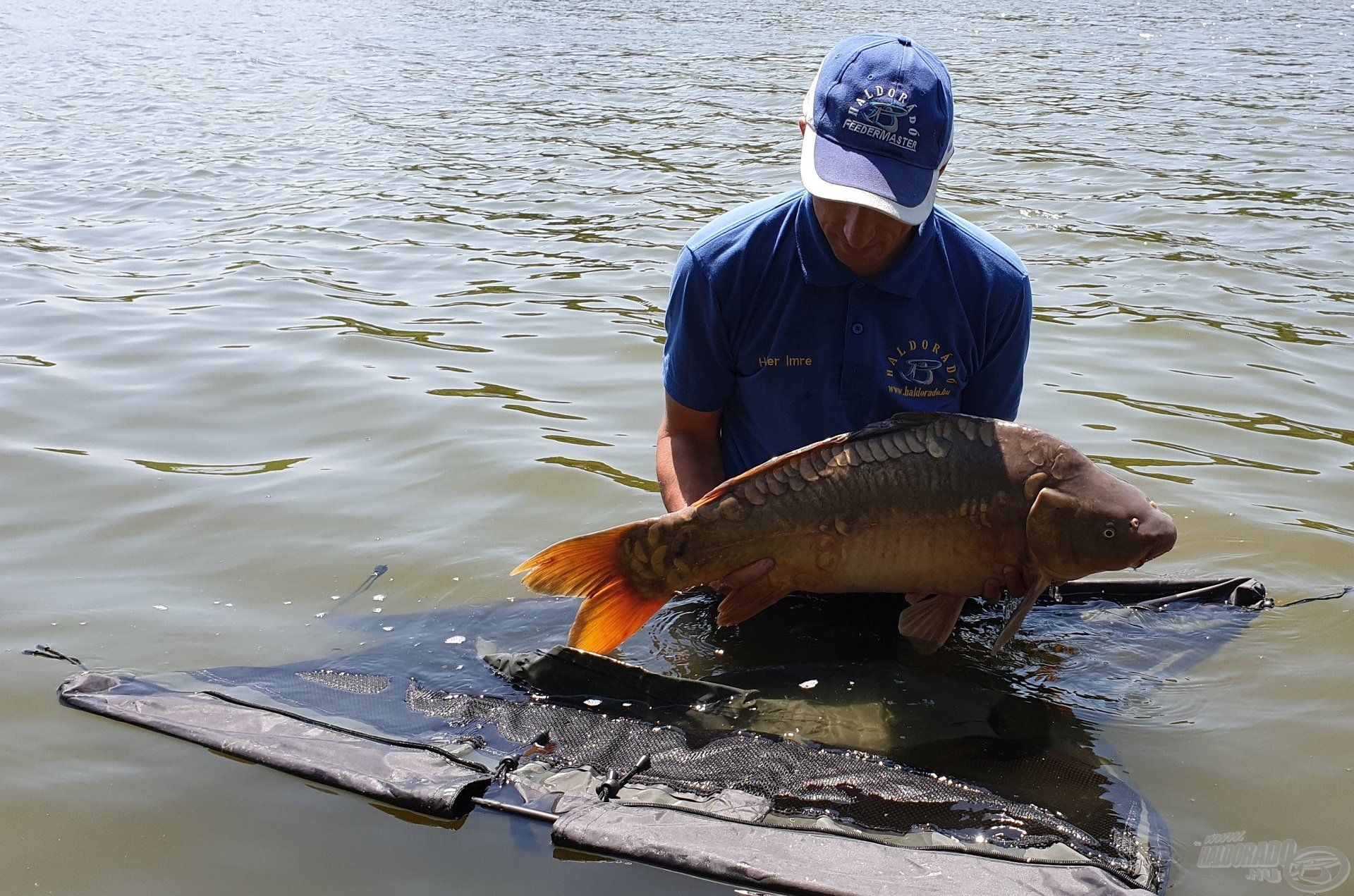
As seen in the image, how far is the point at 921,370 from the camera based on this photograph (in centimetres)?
310

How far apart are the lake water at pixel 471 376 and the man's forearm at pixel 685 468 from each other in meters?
A: 0.73

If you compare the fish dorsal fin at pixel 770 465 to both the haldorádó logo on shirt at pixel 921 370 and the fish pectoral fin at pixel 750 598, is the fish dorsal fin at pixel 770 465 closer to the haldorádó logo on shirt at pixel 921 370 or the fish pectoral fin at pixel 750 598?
the fish pectoral fin at pixel 750 598

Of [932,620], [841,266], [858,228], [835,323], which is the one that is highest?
[858,228]

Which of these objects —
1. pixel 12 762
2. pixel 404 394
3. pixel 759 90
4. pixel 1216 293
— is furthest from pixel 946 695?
pixel 759 90

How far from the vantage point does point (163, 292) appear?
22.1 feet

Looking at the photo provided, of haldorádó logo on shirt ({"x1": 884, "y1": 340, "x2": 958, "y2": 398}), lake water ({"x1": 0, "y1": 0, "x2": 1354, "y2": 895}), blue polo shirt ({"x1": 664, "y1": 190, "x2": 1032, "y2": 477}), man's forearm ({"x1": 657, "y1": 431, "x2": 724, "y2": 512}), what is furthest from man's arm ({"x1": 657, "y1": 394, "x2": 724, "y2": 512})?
lake water ({"x1": 0, "y1": 0, "x2": 1354, "y2": 895})

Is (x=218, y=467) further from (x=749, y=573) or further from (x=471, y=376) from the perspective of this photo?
(x=749, y=573)

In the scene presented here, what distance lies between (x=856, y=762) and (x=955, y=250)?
1215 millimetres

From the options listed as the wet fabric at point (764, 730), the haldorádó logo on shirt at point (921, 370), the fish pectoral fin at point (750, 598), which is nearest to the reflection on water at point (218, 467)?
Answer: the wet fabric at point (764, 730)

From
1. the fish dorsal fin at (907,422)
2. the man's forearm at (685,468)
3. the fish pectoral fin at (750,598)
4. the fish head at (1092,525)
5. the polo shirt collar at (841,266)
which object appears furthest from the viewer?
the man's forearm at (685,468)

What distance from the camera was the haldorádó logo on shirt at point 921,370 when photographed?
10.1 ft

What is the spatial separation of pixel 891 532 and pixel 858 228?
0.67 metres

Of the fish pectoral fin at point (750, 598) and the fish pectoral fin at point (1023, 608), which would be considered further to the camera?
the fish pectoral fin at point (750, 598)

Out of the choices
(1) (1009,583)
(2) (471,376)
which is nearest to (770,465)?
(1) (1009,583)
